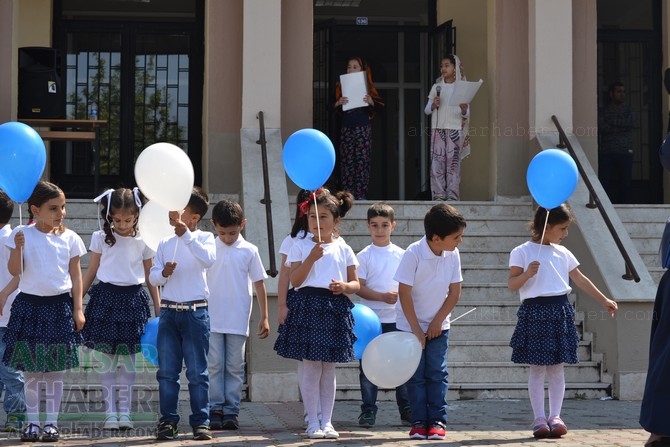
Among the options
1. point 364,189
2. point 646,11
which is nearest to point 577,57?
point 364,189

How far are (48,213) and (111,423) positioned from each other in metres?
1.44

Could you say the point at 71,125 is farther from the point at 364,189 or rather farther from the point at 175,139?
the point at 364,189

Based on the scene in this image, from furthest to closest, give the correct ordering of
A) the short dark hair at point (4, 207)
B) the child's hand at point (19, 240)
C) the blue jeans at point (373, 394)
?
the blue jeans at point (373, 394) < the short dark hair at point (4, 207) < the child's hand at point (19, 240)

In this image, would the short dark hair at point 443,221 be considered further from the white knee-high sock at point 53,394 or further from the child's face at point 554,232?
the white knee-high sock at point 53,394

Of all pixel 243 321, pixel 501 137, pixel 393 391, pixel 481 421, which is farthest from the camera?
pixel 501 137

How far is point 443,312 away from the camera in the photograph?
299 inches

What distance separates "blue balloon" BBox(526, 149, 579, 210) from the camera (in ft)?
26.6

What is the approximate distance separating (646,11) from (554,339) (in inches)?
415

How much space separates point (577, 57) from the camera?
13594 millimetres

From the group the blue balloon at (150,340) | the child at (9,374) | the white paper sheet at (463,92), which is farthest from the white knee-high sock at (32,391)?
the white paper sheet at (463,92)

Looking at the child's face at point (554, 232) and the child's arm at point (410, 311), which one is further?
the child's face at point (554, 232)

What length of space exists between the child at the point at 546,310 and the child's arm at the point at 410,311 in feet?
2.45

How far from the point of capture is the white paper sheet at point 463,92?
13.2 m

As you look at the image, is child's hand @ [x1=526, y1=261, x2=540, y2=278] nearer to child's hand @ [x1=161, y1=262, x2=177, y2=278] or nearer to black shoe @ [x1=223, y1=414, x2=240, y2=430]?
black shoe @ [x1=223, y1=414, x2=240, y2=430]
